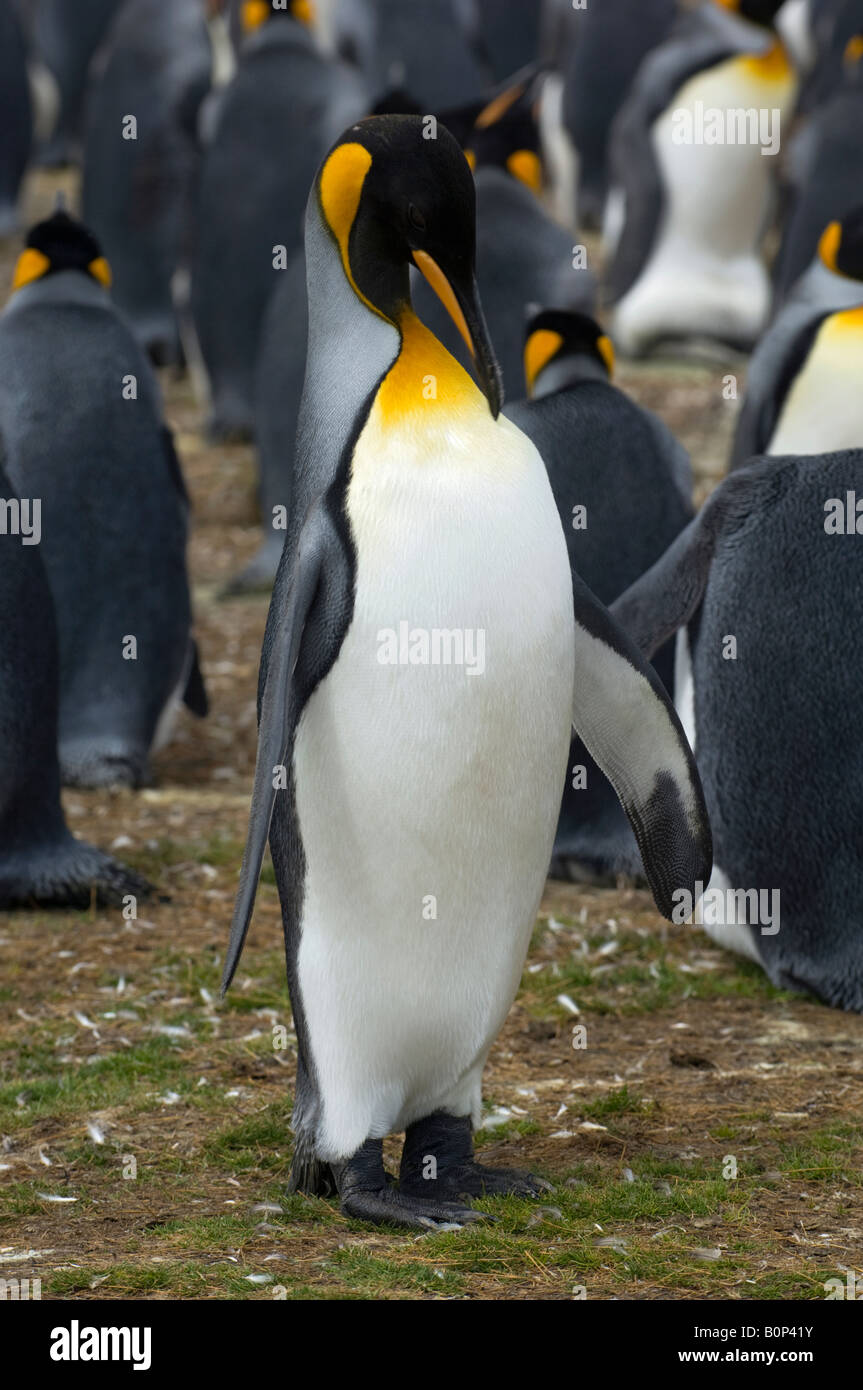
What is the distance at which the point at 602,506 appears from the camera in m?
5.07

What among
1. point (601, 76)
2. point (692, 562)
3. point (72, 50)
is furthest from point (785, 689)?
point (72, 50)

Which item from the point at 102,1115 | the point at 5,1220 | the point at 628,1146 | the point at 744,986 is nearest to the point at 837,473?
the point at 744,986

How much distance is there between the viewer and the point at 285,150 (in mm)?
9844

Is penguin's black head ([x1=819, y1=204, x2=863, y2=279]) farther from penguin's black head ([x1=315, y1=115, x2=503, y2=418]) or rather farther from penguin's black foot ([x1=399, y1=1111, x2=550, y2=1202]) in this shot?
penguin's black foot ([x1=399, y1=1111, x2=550, y2=1202])

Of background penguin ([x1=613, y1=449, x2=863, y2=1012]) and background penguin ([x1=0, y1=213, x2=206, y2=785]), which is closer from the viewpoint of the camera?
background penguin ([x1=613, y1=449, x2=863, y2=1012])

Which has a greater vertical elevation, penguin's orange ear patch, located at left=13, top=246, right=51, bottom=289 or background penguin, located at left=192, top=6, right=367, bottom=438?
background penguin, located at left=192, top=6, right=367, bottom=438

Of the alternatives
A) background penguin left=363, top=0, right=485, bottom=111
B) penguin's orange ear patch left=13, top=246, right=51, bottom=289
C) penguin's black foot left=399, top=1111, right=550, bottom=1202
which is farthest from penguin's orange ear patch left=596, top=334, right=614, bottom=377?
background penguin left=363, top=0, right=485, bottom=111

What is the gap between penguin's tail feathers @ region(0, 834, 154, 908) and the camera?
4.84 metres

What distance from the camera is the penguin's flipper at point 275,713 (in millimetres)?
2951

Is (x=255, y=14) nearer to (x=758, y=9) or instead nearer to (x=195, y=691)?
(x=758, y=9)

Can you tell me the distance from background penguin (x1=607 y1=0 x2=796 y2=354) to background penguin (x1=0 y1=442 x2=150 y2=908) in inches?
235

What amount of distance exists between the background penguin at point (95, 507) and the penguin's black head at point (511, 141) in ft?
7.23

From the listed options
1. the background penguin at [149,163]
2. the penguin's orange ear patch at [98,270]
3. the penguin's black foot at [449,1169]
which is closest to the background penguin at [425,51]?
the background penguin at [149,163]

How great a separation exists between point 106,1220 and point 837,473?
212cm
